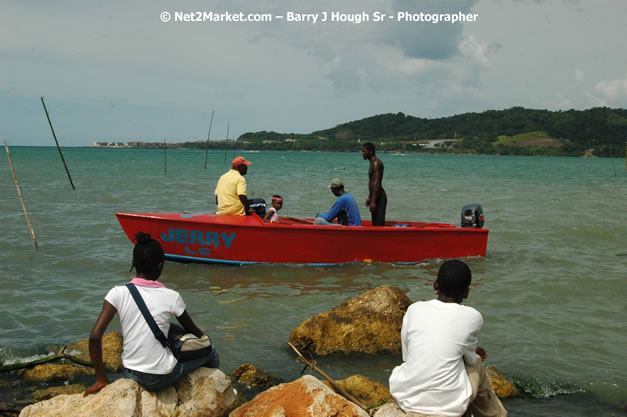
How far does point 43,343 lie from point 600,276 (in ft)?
28.0

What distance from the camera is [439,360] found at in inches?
121

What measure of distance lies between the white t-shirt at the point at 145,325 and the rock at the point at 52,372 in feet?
5.82

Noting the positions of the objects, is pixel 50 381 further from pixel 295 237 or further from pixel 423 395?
pixel 295 237

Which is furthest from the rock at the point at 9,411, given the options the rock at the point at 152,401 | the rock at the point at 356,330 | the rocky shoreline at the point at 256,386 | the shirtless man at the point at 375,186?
the shirtless man at the point at 375,186

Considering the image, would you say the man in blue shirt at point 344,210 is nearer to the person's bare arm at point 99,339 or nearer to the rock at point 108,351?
the rock at point 108,351

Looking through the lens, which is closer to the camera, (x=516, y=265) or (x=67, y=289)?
(x=67, y=289)

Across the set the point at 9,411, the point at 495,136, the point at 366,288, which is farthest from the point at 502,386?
the point at 495,136

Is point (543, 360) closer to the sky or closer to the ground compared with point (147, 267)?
closer to the ground

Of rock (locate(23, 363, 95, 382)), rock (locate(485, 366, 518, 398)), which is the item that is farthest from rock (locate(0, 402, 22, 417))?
rock (locate(485, 366, 518, 398))

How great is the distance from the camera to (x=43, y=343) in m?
6.10

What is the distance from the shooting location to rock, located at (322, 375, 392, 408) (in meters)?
4.49

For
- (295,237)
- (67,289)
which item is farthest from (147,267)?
(295,237)

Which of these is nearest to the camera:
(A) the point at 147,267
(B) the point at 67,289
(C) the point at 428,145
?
(A) the point at 147,267

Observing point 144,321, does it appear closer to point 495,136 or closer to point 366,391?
point 366,391
